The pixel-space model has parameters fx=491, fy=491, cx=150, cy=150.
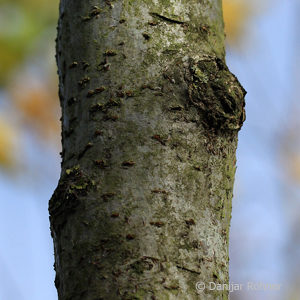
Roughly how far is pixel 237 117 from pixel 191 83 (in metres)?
0.13

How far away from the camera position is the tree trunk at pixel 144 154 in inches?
36.6

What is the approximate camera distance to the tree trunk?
0.93 m

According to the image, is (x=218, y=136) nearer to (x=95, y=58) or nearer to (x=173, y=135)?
(x=173, y=135)

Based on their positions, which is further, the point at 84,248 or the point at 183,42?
the point at 183,42

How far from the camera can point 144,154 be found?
0.99 m

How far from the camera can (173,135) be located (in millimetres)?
1002
